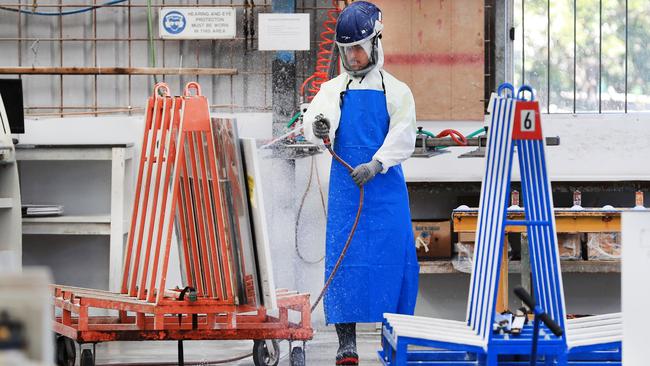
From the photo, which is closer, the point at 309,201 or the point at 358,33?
the point at 358,33

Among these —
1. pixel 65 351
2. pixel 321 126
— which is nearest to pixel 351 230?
pixel 321 126

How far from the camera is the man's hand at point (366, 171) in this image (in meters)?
4.80

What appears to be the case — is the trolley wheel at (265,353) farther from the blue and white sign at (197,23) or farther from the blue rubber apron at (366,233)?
the blue and white sign at (197,23)

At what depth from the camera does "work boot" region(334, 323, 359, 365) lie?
4875mm

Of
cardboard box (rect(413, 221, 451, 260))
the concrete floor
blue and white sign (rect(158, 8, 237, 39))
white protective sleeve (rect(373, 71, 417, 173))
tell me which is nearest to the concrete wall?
cardboard box (rect(413, 221, 451, 260))

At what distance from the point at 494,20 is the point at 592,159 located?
1.01 metres

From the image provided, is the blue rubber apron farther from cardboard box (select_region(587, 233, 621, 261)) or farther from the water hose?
cardboard box (select_region(587, 233, 621, 261))

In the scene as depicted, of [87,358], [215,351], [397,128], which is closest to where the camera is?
[87,358]

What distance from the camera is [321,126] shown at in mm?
4844

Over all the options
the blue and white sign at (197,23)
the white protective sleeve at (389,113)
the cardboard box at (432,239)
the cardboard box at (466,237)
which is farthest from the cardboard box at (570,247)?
the blue and white sign at (197,23)

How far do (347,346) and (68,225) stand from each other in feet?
5.93

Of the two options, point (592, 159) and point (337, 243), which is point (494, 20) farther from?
point (337, 243)

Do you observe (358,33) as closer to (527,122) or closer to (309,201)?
(527,122)

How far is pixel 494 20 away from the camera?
650cm
